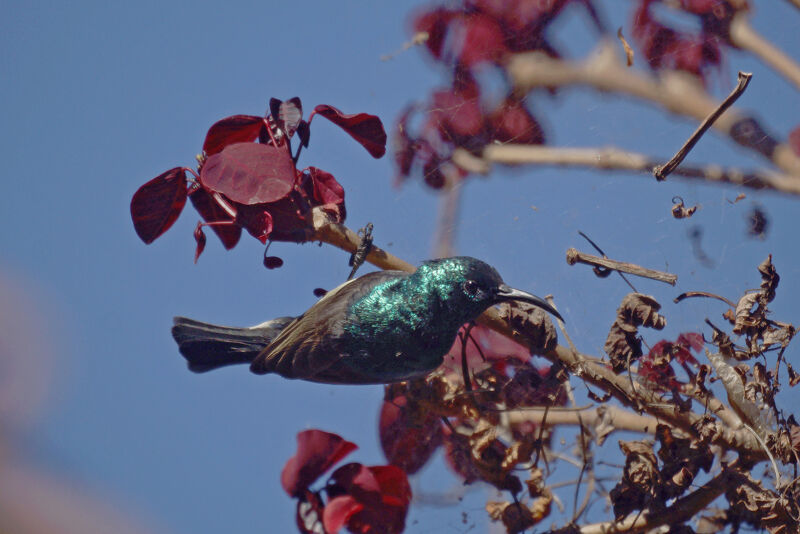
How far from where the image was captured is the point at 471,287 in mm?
1669

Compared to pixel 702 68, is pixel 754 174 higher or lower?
lower

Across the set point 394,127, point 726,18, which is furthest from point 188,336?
point 726,18

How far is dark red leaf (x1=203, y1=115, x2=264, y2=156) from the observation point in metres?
1.60

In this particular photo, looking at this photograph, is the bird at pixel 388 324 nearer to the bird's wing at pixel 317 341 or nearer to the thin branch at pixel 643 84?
the bird's wing at pixel 317 341

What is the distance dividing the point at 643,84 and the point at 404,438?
1.04 m

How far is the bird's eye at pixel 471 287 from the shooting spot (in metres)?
1.67

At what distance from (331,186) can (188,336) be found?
0.58 metres

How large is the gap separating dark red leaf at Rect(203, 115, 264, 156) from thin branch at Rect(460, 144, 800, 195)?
54cm

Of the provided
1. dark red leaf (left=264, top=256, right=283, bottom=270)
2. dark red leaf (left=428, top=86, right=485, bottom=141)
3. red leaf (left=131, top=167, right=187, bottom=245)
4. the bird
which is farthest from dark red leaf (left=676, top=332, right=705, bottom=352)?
red leaf (left=131, top=167, right=187, bottom=245)

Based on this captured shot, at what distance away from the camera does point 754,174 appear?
1582mm

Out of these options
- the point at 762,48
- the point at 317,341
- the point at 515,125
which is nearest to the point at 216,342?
the point at 317,341

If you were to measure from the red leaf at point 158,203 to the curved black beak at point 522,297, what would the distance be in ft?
2.37

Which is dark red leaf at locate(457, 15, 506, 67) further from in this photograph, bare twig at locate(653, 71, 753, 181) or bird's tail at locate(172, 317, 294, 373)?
bird's tail at locate(172, 317, 294, 373)

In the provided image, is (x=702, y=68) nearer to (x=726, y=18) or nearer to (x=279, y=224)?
(x=726, y=18)
